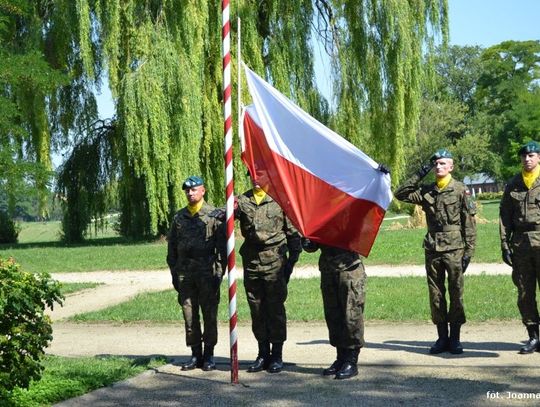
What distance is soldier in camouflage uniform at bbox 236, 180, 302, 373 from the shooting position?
26.8ft

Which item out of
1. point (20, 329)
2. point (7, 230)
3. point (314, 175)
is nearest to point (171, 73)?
point (7, 230)

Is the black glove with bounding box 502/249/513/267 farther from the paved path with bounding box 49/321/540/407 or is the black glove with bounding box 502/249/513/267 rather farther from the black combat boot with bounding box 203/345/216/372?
Result: the black combat boot with bounding box 203/345/216/372

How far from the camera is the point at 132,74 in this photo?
2197 cm

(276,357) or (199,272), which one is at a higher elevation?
(199,272)

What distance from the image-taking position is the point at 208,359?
27.7 feet

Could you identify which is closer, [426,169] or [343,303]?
[343,303]

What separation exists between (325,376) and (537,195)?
266 centimetres

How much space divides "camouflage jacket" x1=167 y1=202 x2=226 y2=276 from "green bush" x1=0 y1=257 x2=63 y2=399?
2038mm

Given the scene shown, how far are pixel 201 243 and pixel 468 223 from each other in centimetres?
259

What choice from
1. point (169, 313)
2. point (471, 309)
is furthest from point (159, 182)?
point (471, 309)

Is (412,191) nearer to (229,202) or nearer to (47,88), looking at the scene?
(229,202)

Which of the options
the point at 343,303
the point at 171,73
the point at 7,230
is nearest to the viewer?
the point at 343,303

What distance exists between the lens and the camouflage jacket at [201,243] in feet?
27.7

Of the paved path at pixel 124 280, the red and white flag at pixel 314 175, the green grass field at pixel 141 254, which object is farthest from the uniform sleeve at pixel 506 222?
the green grass field at pixel 141 254
